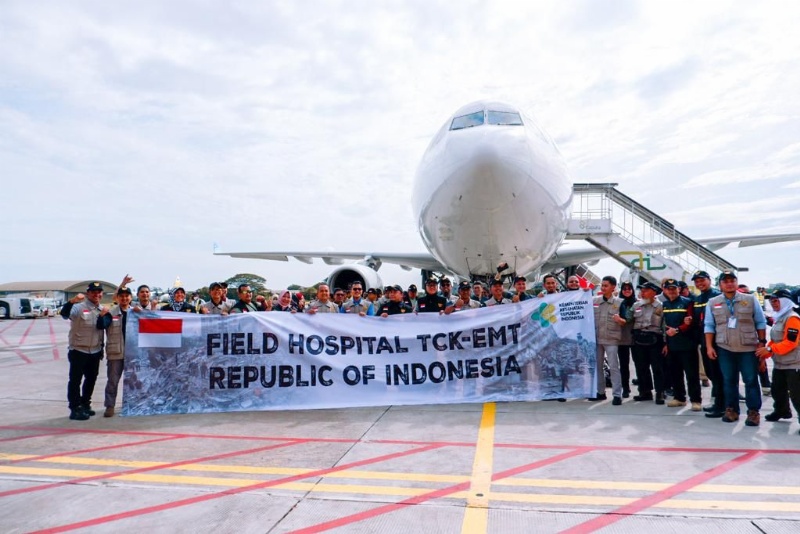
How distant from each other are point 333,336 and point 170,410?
7.34 ft

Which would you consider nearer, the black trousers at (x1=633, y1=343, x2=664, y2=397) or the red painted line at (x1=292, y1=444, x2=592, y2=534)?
the red painted line at (x1=292, y1=444, x2=592, y2=534)

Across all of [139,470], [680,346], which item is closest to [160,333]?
[139,470]

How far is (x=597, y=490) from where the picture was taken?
3.62 meters

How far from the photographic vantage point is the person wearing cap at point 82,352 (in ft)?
20.0

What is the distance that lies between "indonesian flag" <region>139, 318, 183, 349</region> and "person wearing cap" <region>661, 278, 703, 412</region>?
6.36m

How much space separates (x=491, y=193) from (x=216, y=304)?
14.8 feet

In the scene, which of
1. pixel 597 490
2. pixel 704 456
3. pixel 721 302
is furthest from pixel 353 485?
pixel 721 302

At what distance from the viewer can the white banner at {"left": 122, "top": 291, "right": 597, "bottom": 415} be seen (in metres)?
6.49

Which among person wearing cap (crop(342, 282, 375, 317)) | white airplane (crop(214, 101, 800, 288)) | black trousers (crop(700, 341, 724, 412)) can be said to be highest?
white airplane (crop(214, 101, 800, 288))

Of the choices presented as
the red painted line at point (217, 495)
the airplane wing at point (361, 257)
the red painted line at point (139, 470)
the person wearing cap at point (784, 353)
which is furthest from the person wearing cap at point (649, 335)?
the airplane wing at point (361, 257)

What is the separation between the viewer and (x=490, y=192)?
25.9ft

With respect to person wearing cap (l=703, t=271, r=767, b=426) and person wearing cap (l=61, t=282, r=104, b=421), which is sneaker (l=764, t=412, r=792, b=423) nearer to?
person wearing cap (l=703, t=271, r=767, b=426)

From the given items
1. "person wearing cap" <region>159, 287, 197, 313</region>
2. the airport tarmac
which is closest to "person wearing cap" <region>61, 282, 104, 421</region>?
the airport tarmac

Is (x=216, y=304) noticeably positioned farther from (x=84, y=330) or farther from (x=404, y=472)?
(x=404, y=472)
